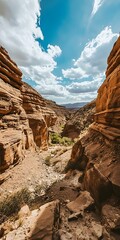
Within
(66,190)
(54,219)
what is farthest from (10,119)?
(54,219)

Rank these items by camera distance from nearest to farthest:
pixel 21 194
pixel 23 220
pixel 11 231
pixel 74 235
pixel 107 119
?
1. pixel 74 235
2. pixel 11 231
3. pixel 23 220
4. pixel 21 194
5. pixel 107 119

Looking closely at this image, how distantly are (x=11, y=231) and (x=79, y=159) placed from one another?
17.0 ft

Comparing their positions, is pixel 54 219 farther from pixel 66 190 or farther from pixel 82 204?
pixel 66 190

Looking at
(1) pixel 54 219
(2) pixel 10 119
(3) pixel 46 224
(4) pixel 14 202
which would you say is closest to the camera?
(3) pixel 46 224

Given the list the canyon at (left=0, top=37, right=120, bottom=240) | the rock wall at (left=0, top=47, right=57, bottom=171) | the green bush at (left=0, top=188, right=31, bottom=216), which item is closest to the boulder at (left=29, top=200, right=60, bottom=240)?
the canyon at (left=0, top=37, right=120, bottom=240)

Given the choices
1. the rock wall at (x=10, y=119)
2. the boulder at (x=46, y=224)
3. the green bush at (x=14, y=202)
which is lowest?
the green bush at (x=14, y=202)

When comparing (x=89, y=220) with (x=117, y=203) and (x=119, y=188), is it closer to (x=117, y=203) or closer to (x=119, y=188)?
(x=117, y=203)

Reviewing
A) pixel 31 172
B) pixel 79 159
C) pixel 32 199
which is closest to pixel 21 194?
pixel 32 199

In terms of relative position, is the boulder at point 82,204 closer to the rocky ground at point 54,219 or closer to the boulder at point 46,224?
the rocky ground at point 54,219

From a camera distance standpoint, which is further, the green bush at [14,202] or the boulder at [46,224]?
the green bush at [14,202]

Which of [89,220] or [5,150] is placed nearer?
[89,220]

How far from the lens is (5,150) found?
6.38 meters

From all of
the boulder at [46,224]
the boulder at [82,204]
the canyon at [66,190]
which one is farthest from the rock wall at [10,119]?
the boulder at [82,204]

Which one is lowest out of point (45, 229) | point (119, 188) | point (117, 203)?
point (45, 229)
